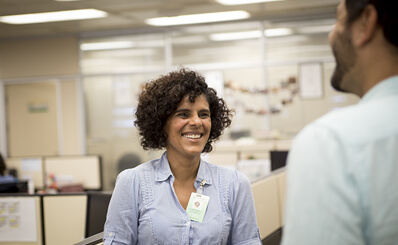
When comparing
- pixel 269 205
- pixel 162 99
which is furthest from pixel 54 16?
pixel 162 99

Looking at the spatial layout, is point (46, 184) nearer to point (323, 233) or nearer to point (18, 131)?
point (18, 131)

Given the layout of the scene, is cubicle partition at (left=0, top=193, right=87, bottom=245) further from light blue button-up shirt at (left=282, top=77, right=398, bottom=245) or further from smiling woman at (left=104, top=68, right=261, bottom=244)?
light blue button-up shirt at (left=282, top=77, right=398, bottom=245)

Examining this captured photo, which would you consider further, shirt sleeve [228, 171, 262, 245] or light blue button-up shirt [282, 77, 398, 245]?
shirt sleeve [228, 171, 262, 245]

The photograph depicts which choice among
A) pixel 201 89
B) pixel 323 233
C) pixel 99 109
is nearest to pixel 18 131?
pixel 99 109

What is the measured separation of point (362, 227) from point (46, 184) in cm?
497

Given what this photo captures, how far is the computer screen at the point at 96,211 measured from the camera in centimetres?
244

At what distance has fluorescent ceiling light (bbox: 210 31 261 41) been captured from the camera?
7117 millimetres

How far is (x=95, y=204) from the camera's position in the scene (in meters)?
2.51

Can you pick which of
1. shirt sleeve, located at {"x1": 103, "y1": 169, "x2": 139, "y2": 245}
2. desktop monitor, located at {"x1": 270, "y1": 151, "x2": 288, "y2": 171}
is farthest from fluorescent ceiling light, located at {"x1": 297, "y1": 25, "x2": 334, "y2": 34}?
shirt sleeve, located at {"x1": 103, "y1": 169, "x2": 139, "y2": 245}

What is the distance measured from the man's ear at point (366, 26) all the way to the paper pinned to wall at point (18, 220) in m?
2.51

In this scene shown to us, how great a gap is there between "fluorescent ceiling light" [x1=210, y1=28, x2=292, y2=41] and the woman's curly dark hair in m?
5.53

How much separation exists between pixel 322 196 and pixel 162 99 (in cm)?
110

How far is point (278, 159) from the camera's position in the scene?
13.4ft

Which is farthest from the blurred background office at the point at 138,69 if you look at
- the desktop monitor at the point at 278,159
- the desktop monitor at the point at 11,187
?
the desktop monitor at the point at 11,187
